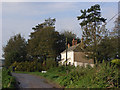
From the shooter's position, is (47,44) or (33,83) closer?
(33,83)

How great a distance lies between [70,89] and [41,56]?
39789 millimetres

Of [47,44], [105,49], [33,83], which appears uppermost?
[47,44]

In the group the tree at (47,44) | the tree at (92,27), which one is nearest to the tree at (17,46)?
the tree at (47,44)

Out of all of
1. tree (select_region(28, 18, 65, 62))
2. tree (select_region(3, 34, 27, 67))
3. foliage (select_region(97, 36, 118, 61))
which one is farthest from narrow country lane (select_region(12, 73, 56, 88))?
tree (select_region(3, 34, 27, 67))

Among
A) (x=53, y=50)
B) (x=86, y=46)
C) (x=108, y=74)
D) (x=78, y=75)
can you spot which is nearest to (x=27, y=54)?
(x=53, y=50)

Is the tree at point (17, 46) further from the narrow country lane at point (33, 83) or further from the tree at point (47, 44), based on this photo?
the narrow country lane at point (33, 83)

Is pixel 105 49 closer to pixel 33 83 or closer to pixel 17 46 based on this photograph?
pixel 33 83

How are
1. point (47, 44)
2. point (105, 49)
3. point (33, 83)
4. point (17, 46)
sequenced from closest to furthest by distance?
point (33, 83) < point (105, 49) < point (47, 44) < point (17, 46)

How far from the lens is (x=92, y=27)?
38.3m

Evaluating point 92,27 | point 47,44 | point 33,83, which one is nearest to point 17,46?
point 47,44

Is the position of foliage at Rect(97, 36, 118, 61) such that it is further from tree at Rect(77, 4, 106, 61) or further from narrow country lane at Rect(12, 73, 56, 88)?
narrow country lane at Rect(12, 73, 56, 88)

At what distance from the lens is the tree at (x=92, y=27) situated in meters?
37.3

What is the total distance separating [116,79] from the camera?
653 inches

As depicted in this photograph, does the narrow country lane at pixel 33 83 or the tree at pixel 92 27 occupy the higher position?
Answer: the tree at pixel 92 27
